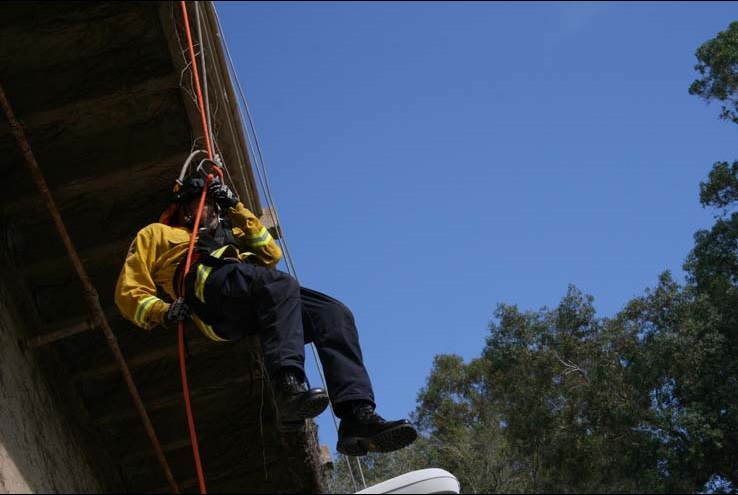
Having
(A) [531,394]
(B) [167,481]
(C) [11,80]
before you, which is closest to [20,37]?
(C) [11,80]

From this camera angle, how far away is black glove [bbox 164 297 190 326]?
411cm

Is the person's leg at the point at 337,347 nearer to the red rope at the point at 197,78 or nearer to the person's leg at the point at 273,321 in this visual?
the person's leg at the point at 273,321

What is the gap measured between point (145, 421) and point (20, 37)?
2.75 metres

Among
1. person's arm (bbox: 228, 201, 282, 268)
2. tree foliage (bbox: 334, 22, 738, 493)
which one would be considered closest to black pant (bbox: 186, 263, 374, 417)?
person's arm (bbox: 228, 201, 282, 268)

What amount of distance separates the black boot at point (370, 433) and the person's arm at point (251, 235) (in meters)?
1.04

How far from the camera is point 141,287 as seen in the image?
4.29 m

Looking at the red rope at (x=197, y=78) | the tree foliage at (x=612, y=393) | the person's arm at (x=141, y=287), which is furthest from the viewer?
the tree foliage at (x=612, y=393)

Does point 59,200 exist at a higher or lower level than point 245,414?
higher

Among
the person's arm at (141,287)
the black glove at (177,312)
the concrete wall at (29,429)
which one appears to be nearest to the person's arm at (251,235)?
the person's arm at (141,287)

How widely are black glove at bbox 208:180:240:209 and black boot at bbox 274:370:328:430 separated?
3.49ft

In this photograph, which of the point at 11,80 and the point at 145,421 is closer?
the point at 11,80

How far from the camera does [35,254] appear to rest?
230 inches

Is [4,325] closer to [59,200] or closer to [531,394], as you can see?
[59,200]

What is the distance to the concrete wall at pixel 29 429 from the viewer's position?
197 inches
